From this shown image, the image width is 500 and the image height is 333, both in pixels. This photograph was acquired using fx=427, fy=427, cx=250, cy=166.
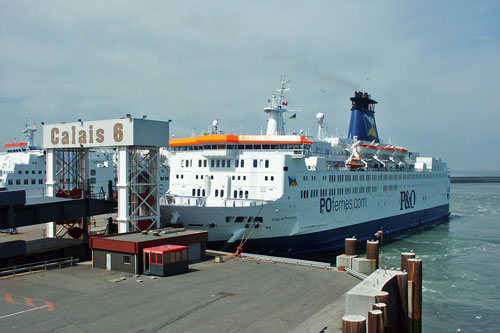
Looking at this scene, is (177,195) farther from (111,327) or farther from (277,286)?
(111,327)

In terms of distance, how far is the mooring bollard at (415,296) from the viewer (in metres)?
16.3

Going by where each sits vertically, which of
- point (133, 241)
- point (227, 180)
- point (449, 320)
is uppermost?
point (227, 180)

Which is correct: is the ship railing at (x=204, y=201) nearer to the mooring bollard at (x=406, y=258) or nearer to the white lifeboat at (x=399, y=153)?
the mooring bollard at (x=406, y=258)

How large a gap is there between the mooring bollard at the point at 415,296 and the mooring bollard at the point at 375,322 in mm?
5881

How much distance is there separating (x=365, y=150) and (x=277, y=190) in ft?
49.7

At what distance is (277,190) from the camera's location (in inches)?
1077

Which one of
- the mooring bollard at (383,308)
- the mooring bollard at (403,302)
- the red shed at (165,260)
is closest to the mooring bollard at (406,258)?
the mooring bollard at (403,302)

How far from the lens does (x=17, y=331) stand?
38.7 ft

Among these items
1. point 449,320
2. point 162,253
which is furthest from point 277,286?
point 449,320

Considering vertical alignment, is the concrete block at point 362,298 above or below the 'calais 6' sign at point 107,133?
below

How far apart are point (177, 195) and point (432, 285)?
17464mm

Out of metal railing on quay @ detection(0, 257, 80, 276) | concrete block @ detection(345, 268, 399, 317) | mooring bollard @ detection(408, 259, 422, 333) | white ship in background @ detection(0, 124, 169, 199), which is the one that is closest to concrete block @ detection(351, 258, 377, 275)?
mooring bollard @ detection(408, 259, 422, 333)

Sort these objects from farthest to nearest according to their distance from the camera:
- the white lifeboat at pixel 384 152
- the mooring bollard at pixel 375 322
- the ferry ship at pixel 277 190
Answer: the white lifeboat at pixel 384 152
the ferry ship at pixel 277 190
the mooring bollard at pixel 375 322

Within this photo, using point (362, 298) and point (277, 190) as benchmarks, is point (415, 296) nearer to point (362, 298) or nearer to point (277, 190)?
point (362, 298)
